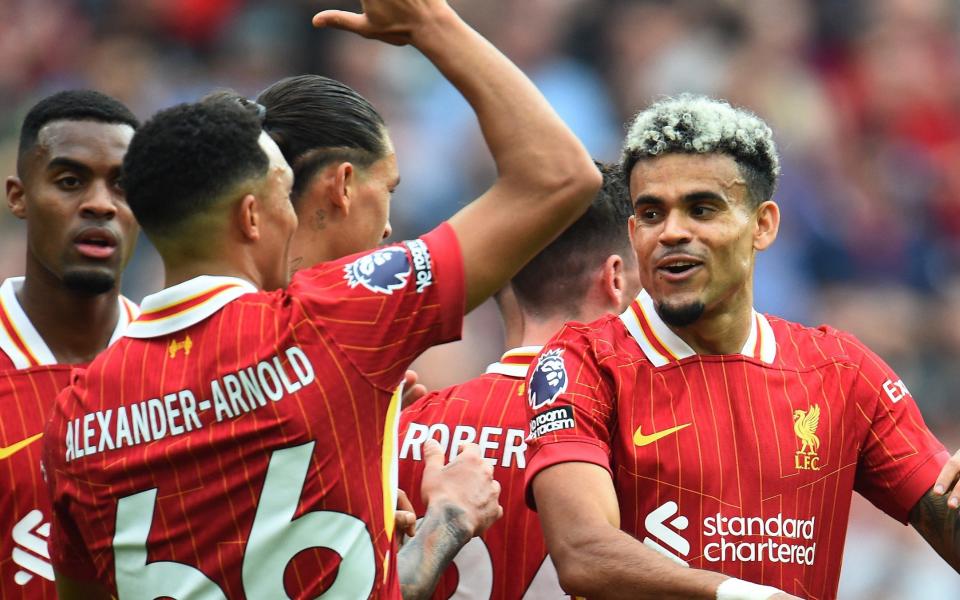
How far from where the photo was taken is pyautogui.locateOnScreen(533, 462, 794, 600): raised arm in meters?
3.79

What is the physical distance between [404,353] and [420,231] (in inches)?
285

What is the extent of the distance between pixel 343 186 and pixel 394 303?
1297 mm

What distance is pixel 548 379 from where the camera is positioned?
166 inches

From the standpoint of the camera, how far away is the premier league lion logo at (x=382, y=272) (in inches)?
131

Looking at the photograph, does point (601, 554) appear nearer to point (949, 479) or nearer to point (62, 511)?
point (949, 479)

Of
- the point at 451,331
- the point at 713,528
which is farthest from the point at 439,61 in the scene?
the point at 713,528

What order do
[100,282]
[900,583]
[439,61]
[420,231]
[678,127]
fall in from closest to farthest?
1. [439,61]
2. [678,127]
3. [100,282]
4. [900,583]
5. [420,231]

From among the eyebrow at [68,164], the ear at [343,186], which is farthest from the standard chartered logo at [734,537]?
the eyebrow at [68,164]

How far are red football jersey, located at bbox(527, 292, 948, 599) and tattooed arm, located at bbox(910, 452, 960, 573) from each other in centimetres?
4

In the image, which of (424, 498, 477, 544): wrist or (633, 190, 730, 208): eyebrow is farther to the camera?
(633, 190, 730, 208): eyebrow

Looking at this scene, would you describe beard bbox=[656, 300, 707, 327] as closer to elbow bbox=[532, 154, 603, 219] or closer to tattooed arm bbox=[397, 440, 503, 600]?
tattooed arm bbox=[397, 440, 503, 600]

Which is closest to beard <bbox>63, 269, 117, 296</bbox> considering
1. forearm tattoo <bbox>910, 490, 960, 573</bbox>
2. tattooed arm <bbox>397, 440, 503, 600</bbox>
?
tattooed arm <bbox>397, 440, 503, 600</bbox>

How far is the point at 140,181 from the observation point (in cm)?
→ 345

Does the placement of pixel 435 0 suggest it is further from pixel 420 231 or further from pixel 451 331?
pixel 420 231
